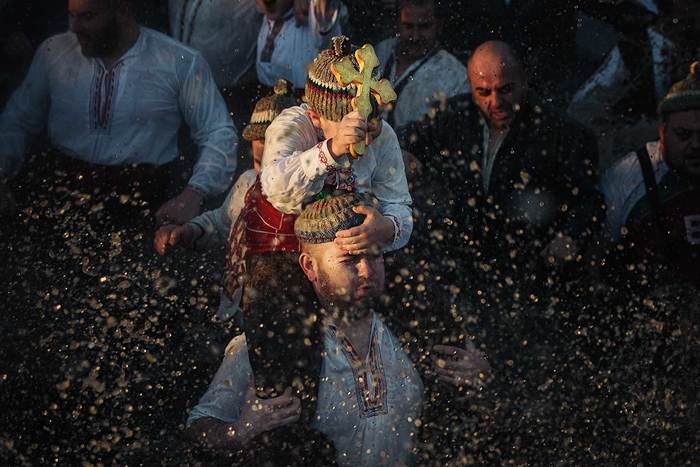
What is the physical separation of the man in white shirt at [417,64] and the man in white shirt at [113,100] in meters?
0.78

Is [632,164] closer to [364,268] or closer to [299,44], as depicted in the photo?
[299,44]

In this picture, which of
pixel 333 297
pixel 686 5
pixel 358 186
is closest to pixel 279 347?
pixel 333 297

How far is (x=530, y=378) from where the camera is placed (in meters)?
5.67

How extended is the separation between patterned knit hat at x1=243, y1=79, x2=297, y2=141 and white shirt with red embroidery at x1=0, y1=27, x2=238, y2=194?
2.09 feet

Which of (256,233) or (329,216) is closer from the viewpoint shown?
(329,216)

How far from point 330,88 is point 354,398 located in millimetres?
1102

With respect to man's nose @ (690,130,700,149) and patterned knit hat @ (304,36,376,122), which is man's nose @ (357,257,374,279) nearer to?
patterned knit hat @ (304,36,376,122)

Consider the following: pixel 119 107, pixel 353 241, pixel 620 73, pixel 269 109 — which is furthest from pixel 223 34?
pixel 353 241

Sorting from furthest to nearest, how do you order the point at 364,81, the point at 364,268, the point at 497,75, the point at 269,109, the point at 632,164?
1. the point at 632,164
2. the point at 497,75
3. the point at 269,109
4. the point at 364,268
5. the point at 364,81

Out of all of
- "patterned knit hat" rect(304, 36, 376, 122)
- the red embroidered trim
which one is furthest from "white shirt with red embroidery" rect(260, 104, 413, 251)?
the red embroidered trim

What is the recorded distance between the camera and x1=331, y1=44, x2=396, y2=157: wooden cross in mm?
4414

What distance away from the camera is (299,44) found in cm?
651

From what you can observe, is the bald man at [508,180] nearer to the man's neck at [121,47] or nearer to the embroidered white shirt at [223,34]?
the embroidered white shirt at [223,34]

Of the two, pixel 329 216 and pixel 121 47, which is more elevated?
pixel 329 216
